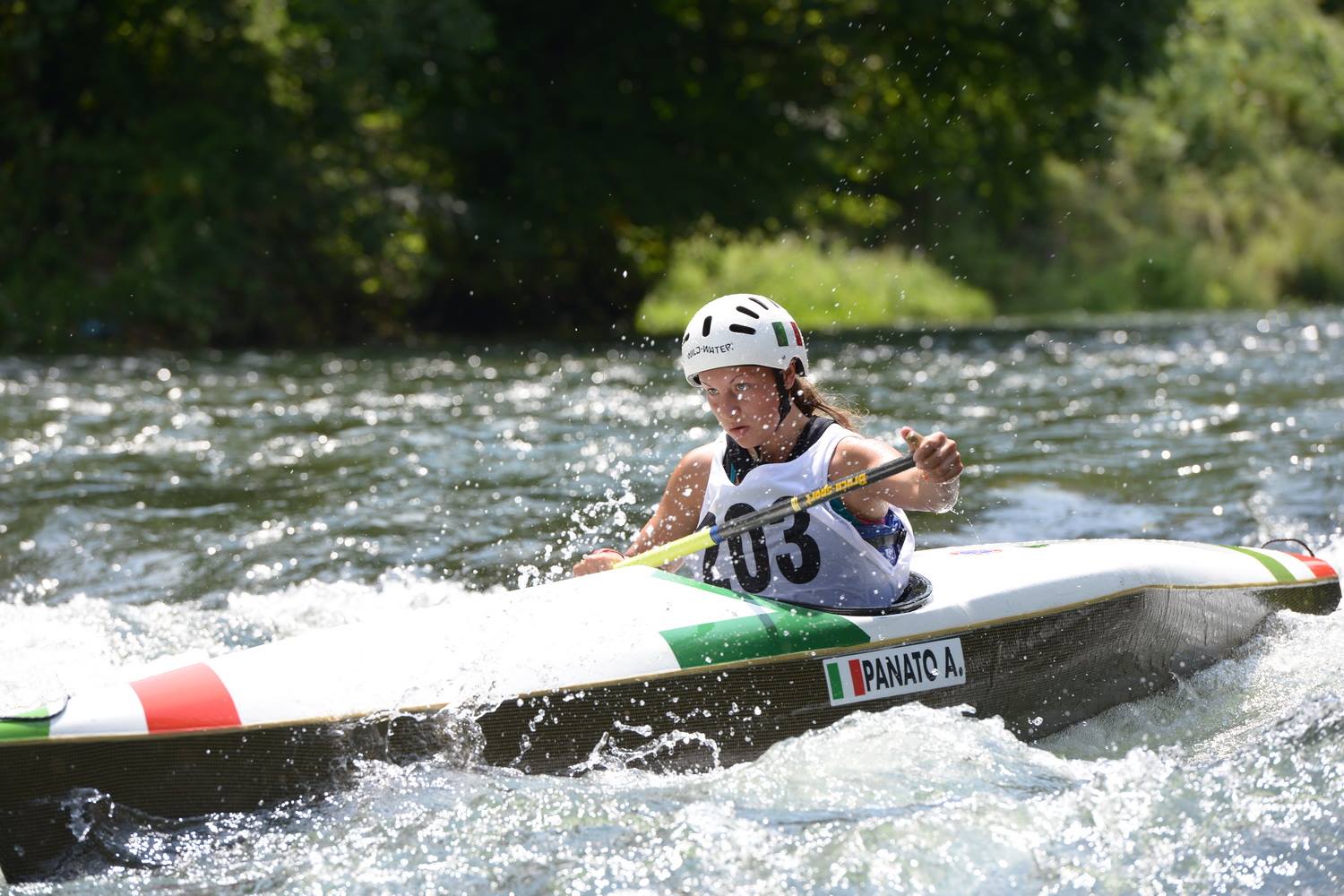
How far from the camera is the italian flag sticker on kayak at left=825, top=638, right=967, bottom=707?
433cm

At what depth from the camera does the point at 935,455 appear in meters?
4.05

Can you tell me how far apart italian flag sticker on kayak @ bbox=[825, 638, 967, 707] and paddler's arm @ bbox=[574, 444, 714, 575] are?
731 mm

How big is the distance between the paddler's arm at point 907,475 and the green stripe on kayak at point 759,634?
1.10ft

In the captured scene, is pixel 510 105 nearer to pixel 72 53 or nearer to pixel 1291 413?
pixel 72 53

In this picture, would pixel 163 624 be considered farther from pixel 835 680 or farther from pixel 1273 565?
pixel 1273 565

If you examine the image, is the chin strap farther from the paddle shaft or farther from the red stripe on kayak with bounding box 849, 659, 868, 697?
the red stripe on kayak with bounding box 849, 659, 868, 697

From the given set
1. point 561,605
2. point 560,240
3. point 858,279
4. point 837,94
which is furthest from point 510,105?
point 561,605

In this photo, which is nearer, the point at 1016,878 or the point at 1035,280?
the point at 1016,878

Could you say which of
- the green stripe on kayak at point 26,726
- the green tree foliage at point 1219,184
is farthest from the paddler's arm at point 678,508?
the green tree foliage at point 1219,184

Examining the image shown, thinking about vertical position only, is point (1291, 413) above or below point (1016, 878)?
above

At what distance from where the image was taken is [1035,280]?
2602 centimetres

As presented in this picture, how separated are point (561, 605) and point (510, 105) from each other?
16.1 meters

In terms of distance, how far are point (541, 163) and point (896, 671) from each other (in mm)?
15097

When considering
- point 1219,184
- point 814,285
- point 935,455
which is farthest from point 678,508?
point 1219,184
